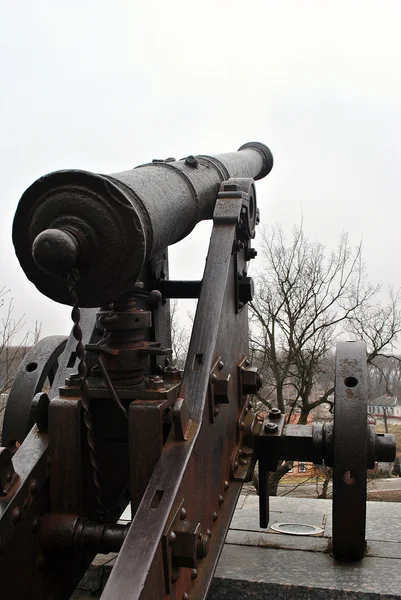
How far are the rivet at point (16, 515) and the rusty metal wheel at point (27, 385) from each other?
37.6 inches

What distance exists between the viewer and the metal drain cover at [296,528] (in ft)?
11.8

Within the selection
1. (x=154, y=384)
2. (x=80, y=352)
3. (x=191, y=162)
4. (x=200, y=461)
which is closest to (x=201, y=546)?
(x=200, y=461)

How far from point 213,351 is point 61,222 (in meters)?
0.95

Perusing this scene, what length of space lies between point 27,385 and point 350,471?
1.84 metres

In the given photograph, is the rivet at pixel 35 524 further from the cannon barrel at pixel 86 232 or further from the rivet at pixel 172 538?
the cannon barrel at pixel 86 232

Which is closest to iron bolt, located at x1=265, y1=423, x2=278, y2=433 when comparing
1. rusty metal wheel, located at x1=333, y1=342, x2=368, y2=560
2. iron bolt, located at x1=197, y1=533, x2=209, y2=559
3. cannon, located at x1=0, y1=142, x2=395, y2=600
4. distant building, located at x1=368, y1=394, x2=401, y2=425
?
cannon, located at x1=0, y1=142, x2=395, y2=600

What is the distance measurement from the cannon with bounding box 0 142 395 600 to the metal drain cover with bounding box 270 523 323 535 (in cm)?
23

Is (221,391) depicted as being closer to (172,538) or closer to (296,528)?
(172,538)

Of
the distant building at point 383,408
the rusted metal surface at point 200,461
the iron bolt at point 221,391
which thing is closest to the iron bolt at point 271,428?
the rusted metal surface at point 200,461

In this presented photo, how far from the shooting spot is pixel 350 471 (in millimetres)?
2996

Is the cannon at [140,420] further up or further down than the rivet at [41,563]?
further up

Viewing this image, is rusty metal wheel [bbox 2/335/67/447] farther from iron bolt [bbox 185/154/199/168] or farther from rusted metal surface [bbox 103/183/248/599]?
iron bolt [bbox 185/154/199/168]

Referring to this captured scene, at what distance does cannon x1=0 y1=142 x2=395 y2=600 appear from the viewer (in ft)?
6.63

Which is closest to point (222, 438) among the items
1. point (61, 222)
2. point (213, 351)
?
point (213, 351)
